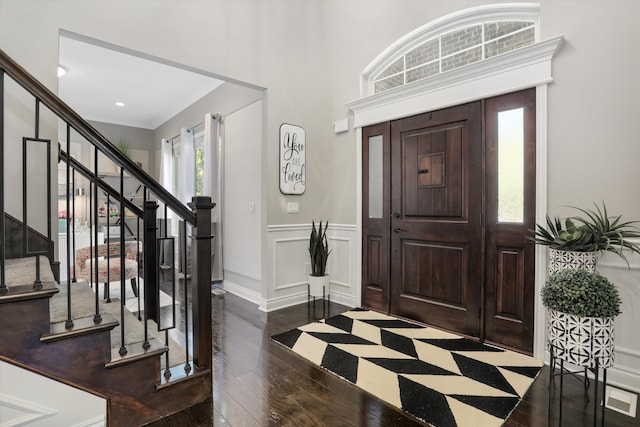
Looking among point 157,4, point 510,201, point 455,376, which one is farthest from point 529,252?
point 157,4

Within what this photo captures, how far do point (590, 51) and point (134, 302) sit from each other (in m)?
4.60

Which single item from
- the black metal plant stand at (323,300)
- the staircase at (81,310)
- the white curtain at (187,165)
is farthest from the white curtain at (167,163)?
the staircase at (81,310)

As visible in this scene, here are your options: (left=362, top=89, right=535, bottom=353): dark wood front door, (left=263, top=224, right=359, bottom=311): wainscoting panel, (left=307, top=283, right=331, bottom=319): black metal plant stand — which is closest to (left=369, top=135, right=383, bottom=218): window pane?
(left=362, top=89, right=535, bottom=353): dark wood front door

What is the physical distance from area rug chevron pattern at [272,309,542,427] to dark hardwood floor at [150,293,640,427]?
74mm

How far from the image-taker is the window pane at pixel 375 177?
134 inches

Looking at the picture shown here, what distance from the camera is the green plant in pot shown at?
161cm

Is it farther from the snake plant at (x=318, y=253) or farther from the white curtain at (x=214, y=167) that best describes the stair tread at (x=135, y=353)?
the white curtain at (x=214, y=167)

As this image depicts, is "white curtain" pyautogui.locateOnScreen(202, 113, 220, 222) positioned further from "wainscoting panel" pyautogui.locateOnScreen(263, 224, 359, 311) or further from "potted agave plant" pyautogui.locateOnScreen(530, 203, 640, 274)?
"potted agave plant" pyautogui.locateOnScreen(530, 203, 640, 274)

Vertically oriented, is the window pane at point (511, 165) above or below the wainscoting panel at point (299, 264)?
above

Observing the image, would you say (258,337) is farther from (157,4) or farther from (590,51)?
(590,51)

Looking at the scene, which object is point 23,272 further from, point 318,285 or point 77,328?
point 318,285

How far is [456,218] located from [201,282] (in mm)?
2098

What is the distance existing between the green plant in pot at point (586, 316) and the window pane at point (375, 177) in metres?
1.89

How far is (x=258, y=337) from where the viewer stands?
280cm
